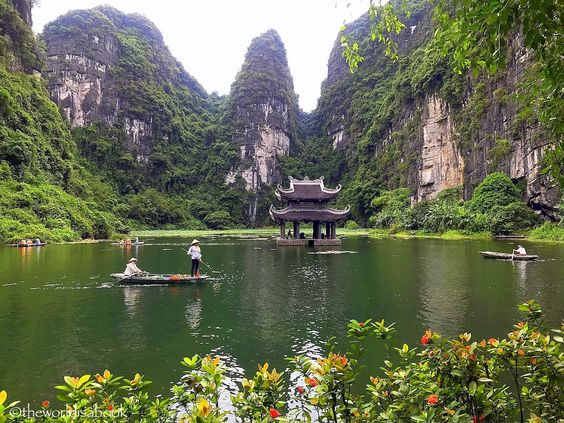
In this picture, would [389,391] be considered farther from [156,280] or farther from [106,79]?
[106,79]

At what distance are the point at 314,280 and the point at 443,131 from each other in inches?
2131

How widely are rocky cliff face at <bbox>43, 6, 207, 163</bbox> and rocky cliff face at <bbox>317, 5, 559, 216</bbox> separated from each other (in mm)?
54987

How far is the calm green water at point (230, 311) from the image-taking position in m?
7.61

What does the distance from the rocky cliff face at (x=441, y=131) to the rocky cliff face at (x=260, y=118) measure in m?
22.5

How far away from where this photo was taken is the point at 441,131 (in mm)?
63469

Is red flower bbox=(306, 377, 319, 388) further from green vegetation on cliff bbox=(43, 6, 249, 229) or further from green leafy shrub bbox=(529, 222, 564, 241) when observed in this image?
green vegetation on cliff bbox=(43, 6, 249, 229)

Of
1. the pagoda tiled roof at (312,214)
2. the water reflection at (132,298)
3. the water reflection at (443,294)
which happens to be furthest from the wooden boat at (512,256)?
the water reflection at (132,298)

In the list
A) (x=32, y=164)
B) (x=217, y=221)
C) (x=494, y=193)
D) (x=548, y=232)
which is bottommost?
(x=548, y=232)

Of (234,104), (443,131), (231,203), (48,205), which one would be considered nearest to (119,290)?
(48,205)

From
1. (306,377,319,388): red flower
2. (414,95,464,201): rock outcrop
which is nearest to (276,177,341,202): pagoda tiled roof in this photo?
(414,95,464,201): rock outcrop

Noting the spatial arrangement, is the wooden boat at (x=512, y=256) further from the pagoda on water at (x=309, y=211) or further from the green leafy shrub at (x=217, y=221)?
the green leafy shrub at (x=217, y=221)

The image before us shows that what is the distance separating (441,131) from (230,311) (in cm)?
6027

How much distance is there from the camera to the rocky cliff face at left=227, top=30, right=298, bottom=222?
372ft

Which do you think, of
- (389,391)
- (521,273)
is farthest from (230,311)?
(521,273)
